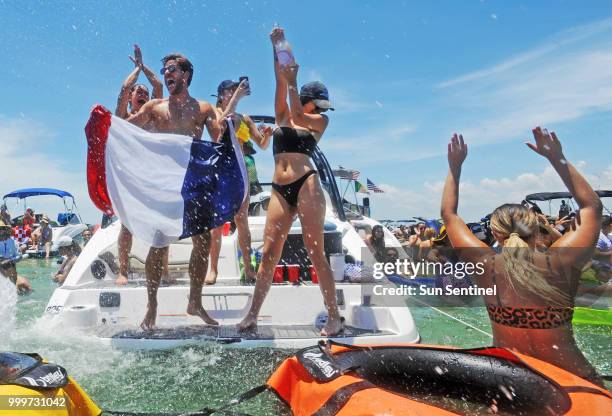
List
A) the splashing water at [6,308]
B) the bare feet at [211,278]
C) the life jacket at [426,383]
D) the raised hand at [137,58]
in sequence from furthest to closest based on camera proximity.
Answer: the bare feet at [211,278]
the raised hand at [137,58]
the splashing water at [6,308]
the life jacket at [426,383]

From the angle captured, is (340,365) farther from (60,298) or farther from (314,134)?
(60,298)

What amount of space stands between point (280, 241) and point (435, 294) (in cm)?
435

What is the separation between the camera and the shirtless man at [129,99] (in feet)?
14.5

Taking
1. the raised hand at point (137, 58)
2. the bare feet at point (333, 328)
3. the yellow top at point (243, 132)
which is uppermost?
the raised hand at point (137, 58)

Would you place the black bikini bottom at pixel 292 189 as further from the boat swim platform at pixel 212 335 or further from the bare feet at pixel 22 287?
the bare feet at pixel 22 287

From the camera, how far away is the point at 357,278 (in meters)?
4.48

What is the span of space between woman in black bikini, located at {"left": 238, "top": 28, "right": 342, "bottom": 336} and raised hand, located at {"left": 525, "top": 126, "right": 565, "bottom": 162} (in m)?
1.72

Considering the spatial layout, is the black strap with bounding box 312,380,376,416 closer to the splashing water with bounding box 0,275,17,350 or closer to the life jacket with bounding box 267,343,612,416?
the life jacket with bounding box 267,343,612,416

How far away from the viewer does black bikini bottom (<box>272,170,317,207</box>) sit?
3.80 metres

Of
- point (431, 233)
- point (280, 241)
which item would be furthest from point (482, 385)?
point (431, 233)

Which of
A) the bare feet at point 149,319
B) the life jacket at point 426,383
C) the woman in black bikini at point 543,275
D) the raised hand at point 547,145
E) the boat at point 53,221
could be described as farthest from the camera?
the boat at point 53,221

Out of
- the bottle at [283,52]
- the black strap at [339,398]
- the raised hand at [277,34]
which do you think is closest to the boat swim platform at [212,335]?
the black strap at [339,398]

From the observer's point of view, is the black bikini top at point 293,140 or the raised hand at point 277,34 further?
the black bikini top at point 293,140

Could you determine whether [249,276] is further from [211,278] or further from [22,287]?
[22,287]
